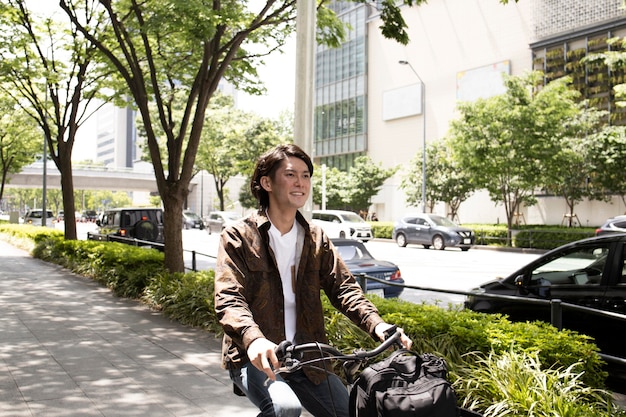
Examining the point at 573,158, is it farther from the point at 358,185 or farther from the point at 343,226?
the point at 358,185

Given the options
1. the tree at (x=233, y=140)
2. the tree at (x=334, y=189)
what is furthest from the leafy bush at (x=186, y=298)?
the tree at (x=334, y=189)

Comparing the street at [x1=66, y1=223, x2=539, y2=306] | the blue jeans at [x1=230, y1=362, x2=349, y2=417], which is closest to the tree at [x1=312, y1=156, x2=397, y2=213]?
the street at [x1=66, y1=223, x2=539, y2=306]

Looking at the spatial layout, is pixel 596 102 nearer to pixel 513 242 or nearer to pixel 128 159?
pixel 513 242

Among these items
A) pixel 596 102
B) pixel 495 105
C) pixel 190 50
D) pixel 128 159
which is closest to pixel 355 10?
pixel 596 102

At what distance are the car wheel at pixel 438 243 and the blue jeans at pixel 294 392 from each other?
25275mm

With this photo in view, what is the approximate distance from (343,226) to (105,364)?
25.8 m

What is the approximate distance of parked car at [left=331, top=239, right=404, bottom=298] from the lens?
9.48 meters

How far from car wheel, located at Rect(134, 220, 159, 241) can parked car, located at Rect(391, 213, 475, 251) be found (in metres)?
12.7

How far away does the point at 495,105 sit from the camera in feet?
92.5

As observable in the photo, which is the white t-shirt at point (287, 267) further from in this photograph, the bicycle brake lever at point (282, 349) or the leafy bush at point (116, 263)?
the leafy bush at point (116, 263)

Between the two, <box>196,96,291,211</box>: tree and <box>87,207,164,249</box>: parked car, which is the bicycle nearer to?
<box>87,207,164,249</box>: parked car

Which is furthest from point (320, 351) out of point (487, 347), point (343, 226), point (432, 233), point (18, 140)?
point (18, 140)

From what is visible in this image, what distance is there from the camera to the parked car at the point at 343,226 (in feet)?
105

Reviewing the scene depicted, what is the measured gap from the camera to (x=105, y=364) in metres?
6.42
